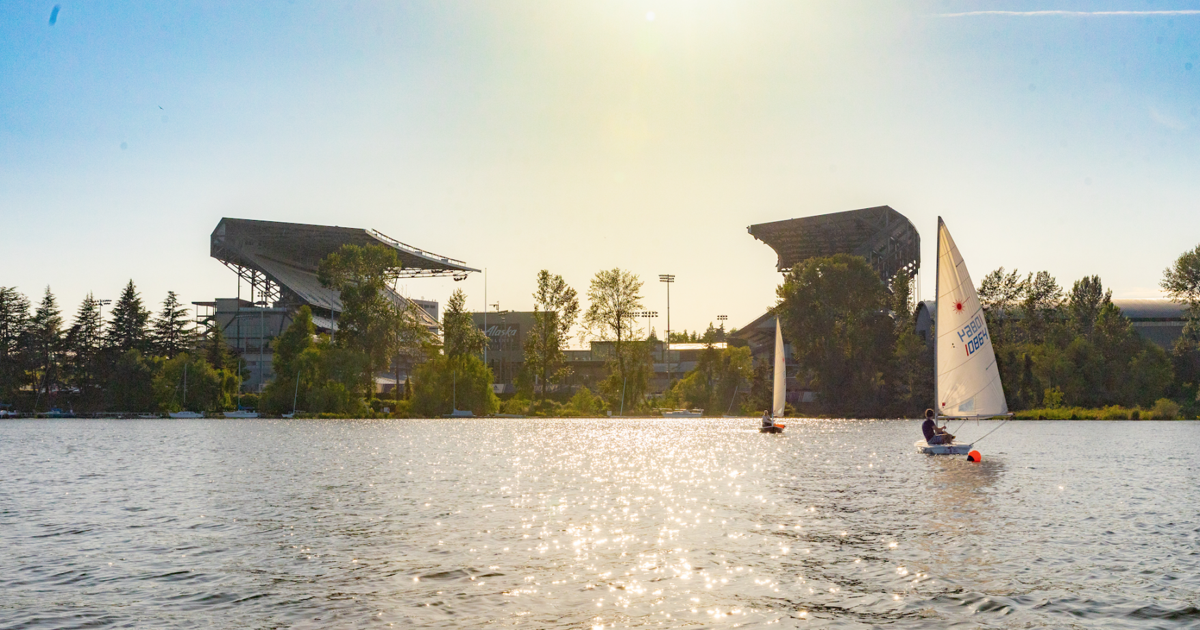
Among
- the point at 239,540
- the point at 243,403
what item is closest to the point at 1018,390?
the point at 243,403

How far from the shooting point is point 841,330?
117562 mm

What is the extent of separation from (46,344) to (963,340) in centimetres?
12935

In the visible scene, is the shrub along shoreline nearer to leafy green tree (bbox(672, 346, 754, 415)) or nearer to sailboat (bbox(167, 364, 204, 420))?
leafy green tree (bbox(672, 346, 754, 415))

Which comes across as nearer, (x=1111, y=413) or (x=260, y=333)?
(x=1111, y=413)


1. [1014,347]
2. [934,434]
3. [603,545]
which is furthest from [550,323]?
[603,545]

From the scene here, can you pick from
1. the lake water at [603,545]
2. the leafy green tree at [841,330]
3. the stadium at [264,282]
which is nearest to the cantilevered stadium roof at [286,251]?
the stadium at [264,282]

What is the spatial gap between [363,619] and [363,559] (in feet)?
17.1

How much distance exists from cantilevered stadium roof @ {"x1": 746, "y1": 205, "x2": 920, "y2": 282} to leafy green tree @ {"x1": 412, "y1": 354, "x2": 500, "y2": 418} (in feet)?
188

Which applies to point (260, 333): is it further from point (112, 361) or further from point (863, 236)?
point (863, 236)

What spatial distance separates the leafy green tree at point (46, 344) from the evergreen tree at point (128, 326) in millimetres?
6902

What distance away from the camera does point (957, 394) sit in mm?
44562

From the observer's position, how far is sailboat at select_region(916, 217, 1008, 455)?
43.7 metres

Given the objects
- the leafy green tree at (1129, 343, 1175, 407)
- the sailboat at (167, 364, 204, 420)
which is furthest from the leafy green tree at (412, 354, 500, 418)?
the leafy green tree at (1129, 343, 1175, 407)

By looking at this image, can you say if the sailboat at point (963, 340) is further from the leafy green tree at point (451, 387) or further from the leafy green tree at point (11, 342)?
the leafy green tree at point (11, 342)
